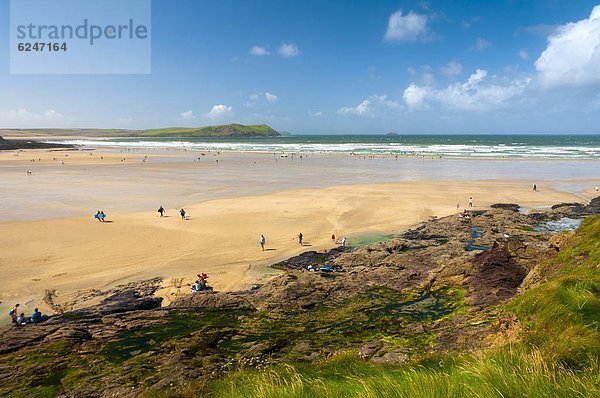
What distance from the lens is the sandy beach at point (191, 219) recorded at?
18817 millimetres

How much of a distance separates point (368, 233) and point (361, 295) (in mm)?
11539

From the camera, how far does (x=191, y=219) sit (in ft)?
95.0

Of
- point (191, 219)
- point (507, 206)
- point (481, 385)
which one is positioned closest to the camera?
point (481, 385)

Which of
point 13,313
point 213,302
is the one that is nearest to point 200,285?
point 213,302

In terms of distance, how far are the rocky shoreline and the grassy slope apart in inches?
41.0

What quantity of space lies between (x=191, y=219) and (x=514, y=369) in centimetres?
2735

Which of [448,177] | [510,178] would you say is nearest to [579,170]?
[510,178]

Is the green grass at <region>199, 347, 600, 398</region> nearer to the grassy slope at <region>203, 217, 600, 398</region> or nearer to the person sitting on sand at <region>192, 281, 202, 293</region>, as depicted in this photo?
the grassy slope at <region>203, 217, 600, 398</region>

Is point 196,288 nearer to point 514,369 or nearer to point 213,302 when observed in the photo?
point 213,302

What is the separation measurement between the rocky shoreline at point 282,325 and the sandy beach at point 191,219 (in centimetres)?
299

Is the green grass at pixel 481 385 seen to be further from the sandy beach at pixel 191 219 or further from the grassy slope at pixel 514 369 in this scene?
the sandy beach at pixel 191 219

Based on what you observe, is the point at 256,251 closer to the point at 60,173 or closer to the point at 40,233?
the point at 40,233

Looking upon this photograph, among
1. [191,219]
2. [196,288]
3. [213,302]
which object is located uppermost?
[191,219]

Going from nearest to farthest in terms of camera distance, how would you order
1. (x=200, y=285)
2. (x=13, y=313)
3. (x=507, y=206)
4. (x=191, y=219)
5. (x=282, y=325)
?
(x=282, y=325), (x=13, y=313), (x=200, y=285), (x=191, y=219), (x=507, y=206)
